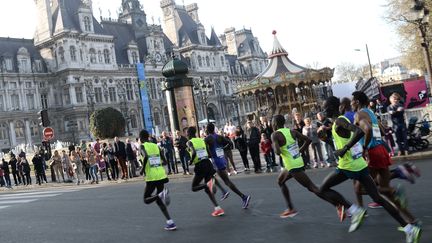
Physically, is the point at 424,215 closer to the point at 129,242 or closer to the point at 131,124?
the point at 129,242

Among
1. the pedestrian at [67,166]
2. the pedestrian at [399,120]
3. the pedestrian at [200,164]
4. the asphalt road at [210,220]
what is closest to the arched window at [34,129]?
the pedestrian at [67,166]

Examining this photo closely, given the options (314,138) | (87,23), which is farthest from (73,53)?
(314,138)

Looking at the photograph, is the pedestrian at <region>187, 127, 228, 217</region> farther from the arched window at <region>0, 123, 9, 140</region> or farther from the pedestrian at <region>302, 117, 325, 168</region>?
the arched window at <region>0, 123, 9, 140</region>

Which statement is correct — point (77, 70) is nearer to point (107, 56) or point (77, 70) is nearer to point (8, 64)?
point (107, 56)

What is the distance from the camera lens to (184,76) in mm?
20828

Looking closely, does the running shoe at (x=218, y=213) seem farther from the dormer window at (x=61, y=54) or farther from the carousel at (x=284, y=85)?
the dormer window at (x=61, y=54)

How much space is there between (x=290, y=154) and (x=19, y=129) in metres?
52.8

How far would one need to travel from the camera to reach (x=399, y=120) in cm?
1368

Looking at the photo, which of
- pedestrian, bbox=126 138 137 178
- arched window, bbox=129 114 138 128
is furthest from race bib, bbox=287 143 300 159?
arched window, bbox=129 114 138 128

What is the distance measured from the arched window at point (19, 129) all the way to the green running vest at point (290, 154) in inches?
2068

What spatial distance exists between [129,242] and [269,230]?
2.13 metres

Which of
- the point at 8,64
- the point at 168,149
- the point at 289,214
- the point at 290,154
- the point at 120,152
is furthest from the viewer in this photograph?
the point at 8,64

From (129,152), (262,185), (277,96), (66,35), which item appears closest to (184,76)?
(129,152)

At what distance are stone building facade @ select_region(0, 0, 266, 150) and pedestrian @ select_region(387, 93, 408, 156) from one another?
3397 cm
